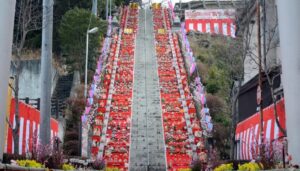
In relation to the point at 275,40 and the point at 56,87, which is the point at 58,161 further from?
the point at 56,87

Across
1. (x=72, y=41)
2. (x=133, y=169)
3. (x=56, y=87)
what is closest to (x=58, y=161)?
(x=133, y=169)

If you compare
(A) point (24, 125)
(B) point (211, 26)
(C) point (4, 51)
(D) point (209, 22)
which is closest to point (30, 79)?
(A) point (24, 125)

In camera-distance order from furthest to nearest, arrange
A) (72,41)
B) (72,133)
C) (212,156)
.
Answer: (72,41) < (72,133) < (212,156)

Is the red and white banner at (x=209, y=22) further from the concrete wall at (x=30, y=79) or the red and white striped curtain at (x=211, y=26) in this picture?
the concrete wall at (x=30, y=79)

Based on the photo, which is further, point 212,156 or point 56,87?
point 56,87

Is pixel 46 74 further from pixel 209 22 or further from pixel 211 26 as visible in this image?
pixel 209 22

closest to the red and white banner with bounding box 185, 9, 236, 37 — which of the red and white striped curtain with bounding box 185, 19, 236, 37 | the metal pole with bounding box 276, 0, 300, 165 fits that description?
the red and white striped curtain with bounding box 185, 19, 236, 37

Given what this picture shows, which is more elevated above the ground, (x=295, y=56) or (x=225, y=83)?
(x=225, y=83)
